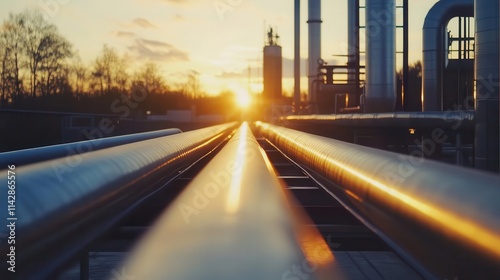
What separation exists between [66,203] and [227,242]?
81cm

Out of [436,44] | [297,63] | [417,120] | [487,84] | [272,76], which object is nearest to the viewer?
[487,84]

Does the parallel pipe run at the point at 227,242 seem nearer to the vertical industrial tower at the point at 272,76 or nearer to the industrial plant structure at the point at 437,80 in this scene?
the industrial plant structure at the point at 437,80

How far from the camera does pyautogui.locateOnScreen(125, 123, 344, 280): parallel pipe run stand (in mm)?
2301

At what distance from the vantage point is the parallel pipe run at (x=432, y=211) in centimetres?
211

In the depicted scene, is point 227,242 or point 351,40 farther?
point 351,40

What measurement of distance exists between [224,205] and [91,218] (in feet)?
2.50

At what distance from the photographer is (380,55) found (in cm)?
1747

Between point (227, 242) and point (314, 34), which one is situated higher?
point (314, 34)

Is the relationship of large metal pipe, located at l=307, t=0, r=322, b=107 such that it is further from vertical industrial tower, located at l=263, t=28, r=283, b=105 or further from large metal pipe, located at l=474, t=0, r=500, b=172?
large metal pipe, located at l=474, t=0, r=500, b=172

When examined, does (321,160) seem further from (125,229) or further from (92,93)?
(92,93)

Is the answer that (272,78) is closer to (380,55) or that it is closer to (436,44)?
(436,44)

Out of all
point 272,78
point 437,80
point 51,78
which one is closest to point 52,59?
point 51,78

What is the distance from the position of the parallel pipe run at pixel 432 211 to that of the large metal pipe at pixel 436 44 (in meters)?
14.7

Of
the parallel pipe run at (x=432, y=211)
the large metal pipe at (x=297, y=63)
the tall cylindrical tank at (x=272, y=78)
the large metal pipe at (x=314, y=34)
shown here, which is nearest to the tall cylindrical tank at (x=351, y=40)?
the large metal pipe at (x=314, y=34)
